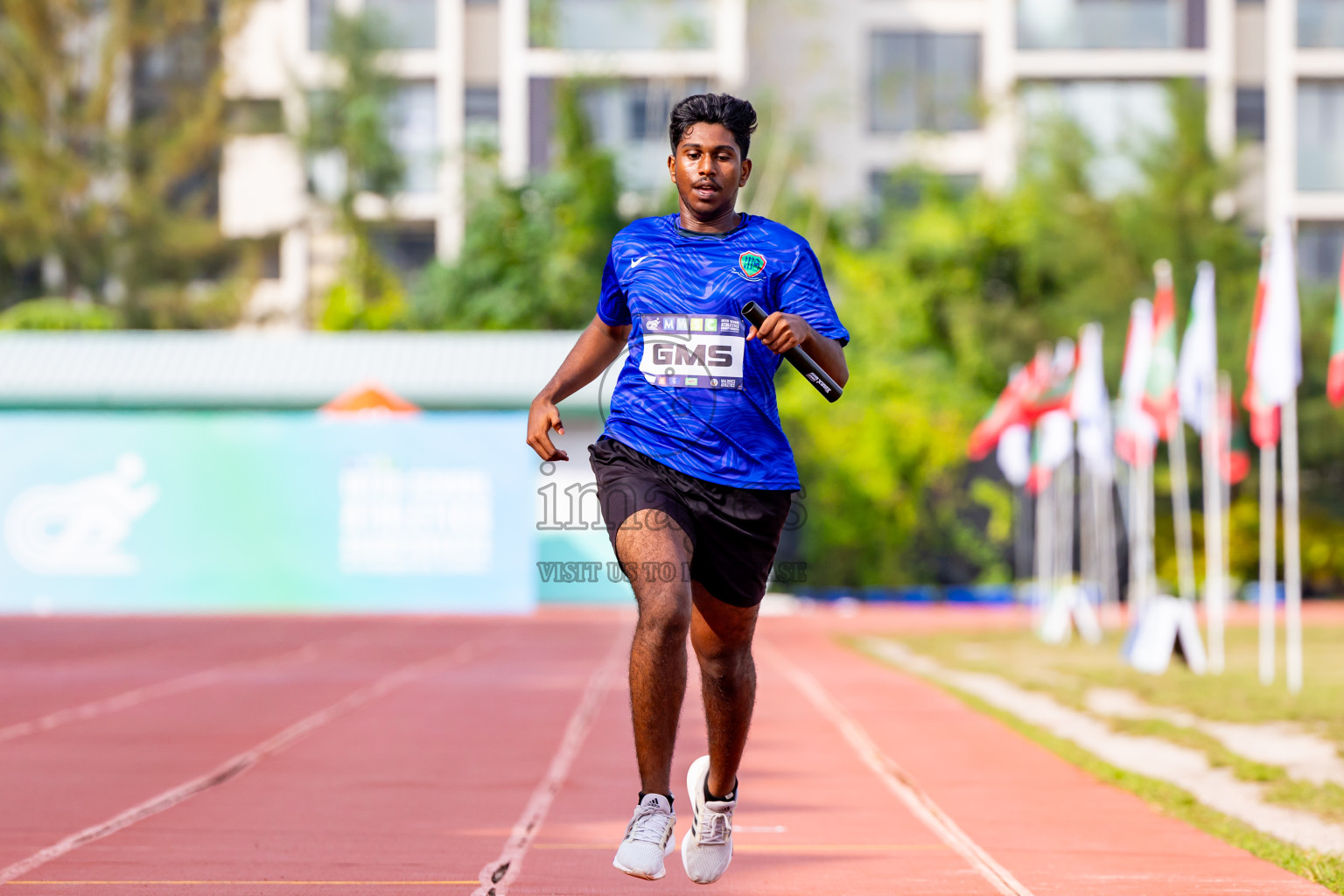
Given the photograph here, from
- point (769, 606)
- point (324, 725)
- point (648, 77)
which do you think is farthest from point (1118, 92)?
point (324, 725)

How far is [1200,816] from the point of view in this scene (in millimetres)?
7195

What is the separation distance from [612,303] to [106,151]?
44.3 m

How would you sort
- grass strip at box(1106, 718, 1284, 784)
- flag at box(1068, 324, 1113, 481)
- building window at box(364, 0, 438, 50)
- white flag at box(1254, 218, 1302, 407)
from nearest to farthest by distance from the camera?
grass strip at box(1106, 718, 1284, 784) < white flag at box(1254, 218, 1302, 407) < flag at box(1068, 324, 1113, 481) < building window at box(364, 0, 438, 50)

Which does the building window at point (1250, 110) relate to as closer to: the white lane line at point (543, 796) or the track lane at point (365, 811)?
the white lane line at point (543, 796)

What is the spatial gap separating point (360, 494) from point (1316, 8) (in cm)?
2786

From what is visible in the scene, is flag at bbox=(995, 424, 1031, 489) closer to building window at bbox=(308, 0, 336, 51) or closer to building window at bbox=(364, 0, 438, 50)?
building window at bbox=(364, 0, 438, 50)

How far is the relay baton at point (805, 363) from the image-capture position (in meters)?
4.49

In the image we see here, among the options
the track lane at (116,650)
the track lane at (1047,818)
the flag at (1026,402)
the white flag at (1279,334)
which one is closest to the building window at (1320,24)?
the flag at (1026,402)

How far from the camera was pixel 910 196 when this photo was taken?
4547cm

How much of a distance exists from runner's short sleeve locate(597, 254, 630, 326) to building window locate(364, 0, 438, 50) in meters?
40.8

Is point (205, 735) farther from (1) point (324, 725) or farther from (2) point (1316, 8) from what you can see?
(2) point (1316, 8)

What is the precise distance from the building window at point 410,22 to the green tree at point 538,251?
18.5ft

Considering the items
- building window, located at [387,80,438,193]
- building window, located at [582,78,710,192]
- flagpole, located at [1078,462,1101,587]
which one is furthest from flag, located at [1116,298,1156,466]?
building window, located at [387,80,438,193]

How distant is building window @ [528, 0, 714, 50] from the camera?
43.1 meters
